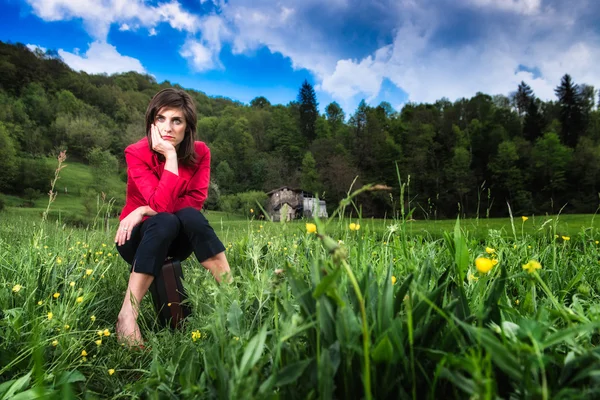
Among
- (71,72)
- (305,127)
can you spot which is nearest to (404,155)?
(305,127)

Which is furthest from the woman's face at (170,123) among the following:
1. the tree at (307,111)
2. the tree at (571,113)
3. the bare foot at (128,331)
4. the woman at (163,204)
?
the tree at (571,113)

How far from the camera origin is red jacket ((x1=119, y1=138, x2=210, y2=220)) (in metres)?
2.42

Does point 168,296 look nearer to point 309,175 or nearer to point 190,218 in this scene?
point 190,218

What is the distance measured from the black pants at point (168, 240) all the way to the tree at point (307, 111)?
57.2 metres

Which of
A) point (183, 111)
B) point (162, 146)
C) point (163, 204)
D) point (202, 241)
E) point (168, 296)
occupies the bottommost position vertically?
point (168, 296)

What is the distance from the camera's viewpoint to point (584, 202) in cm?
4344

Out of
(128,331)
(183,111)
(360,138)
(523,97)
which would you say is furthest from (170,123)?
(523,97)

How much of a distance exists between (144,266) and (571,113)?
66.0 metres

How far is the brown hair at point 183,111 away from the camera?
262 centimetres

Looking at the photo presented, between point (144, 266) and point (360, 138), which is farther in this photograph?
point (360, 138)

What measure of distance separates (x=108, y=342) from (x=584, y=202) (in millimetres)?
55163

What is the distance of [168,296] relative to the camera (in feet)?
7.66

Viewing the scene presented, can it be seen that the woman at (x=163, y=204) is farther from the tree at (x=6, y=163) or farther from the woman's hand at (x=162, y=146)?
the tree at (x=6, y=163)

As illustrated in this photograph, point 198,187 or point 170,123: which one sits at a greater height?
point 170,123
